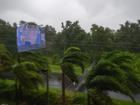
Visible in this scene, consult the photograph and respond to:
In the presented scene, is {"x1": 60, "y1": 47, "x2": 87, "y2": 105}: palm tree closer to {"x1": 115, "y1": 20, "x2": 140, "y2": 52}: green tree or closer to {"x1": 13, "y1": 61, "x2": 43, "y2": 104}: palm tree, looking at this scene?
{"x1": 13, "y1": 61, "x2": 43, "y2": 104}: palm tree

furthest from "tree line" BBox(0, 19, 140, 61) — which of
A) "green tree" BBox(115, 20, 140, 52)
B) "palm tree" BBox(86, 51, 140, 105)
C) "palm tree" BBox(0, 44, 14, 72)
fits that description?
"palm tree" BBox(86, 51, 140, 105)

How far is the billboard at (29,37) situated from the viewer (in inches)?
982

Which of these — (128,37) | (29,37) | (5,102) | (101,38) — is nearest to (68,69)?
(29,37)

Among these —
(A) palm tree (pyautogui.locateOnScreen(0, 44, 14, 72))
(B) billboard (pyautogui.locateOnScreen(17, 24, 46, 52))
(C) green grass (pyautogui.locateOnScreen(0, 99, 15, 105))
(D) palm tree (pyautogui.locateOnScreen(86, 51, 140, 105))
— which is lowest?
(C) green grass (pyautogui.locateOnScreen(0, 99, 15, 105))

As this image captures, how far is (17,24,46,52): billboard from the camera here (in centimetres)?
2495

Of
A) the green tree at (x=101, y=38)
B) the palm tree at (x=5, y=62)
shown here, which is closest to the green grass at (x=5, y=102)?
the palm tree at (x=5, y=62)

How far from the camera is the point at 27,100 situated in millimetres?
26594

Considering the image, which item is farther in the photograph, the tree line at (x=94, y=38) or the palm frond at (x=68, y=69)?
the tree line at (x=94, y=38)

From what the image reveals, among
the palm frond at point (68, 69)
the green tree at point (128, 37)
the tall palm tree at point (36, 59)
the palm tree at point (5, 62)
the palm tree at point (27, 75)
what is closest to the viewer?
the palm tree at point (27, 75)

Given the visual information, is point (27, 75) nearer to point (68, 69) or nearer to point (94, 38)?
point (68, 69)

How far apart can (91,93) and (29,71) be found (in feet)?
18.5

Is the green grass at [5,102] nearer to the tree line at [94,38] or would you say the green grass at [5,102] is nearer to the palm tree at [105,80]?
the palm tree at [105,80]

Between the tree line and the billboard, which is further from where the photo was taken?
the tree line

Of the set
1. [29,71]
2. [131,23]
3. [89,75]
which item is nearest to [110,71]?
[89,75]
